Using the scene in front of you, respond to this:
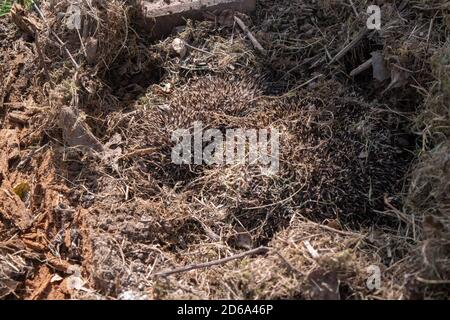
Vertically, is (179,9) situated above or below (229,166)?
above

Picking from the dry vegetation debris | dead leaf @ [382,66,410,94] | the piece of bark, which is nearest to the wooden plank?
the dry vegetation debris

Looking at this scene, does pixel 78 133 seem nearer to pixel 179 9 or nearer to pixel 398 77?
pixel 179 9

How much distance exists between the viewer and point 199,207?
2879mm

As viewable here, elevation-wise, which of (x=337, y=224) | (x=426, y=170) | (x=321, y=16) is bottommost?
(x=337, y=224)

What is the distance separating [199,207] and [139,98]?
0.76m
